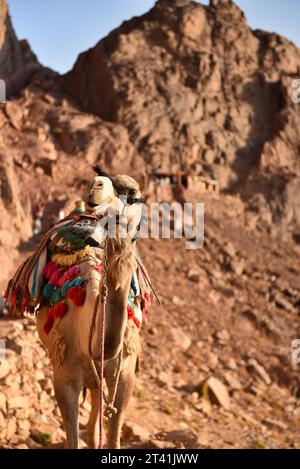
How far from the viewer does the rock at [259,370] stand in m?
15.6

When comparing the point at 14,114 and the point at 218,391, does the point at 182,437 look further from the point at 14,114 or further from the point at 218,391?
the point at 14,114

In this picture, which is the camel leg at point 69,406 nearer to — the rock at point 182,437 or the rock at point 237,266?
the rock at point 182,437

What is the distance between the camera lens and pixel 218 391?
13.4 m

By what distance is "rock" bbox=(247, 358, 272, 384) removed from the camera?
1565 centimetres

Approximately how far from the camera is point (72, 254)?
6223mm

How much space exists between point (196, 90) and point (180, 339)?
1942 cm

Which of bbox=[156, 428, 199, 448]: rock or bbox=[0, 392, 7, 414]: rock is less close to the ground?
bbox=[0, 392, 7, 414]: rock

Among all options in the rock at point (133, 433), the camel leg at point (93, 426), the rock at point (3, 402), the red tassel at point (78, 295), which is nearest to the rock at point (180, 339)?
the rock at point (133, 433)

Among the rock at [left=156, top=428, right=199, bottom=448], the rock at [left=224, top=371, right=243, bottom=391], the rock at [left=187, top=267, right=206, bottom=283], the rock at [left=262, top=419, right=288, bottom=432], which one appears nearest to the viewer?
the rock at [left=156, top=428, right=199, bottom=448]

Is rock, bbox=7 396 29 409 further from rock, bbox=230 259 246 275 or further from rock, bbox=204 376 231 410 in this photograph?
rock, bbox=230 259 246 275

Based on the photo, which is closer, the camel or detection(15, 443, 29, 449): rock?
the camel

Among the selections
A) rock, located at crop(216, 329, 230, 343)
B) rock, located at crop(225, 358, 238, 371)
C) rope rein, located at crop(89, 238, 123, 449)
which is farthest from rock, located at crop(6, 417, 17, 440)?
rock, located at crop(216, 329, 230, 343)

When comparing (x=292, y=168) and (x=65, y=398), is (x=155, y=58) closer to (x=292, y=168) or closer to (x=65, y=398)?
(x=292, y=168)

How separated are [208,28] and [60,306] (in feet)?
107
